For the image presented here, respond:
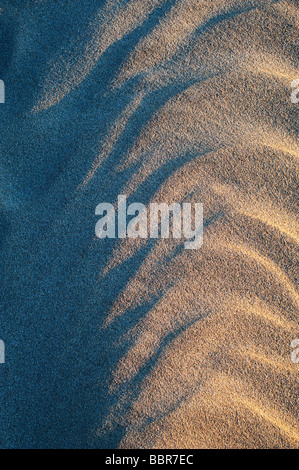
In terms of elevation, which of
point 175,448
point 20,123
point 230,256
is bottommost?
point 175,448

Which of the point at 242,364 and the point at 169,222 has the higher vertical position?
the point at 169,222

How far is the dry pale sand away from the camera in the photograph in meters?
1.00

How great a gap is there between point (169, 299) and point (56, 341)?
0.35m

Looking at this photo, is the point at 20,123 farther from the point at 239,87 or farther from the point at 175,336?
the point at 175,336

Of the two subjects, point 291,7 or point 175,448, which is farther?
point 291,7

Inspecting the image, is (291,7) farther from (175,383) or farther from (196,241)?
(175,383)

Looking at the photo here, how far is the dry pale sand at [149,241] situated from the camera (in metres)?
1.00

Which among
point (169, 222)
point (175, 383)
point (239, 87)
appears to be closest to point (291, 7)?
point (239, 87)

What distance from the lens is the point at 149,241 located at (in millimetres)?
1035

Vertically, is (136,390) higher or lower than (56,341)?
lower

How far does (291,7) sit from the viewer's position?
111 centimetres

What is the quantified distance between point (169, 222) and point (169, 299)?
22cm

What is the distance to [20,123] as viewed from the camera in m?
1.07

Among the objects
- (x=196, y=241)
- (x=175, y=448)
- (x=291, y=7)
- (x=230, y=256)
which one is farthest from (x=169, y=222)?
→ (x=291, y=7)
